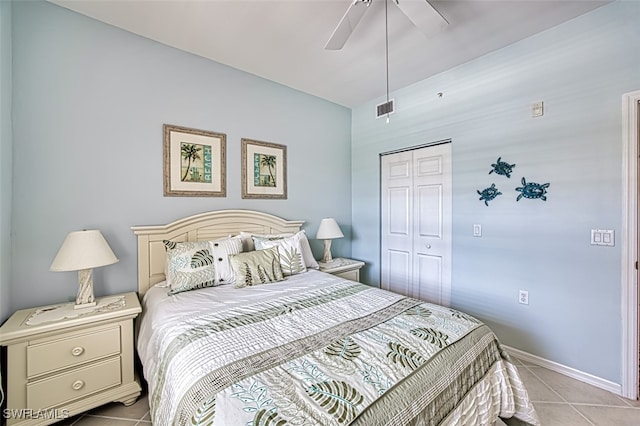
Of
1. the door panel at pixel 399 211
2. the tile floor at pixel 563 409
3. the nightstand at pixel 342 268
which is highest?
the door panel at pixel 399 211

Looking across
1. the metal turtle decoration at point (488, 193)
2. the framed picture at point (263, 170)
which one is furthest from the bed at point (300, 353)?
the metal turtle decoration at point (488, 193)

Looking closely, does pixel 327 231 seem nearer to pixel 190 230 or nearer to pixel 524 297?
pixel 190 230

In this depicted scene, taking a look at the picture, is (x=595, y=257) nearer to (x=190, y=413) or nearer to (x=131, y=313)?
(x=190, y=413)

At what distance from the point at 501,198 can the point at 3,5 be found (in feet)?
12.8

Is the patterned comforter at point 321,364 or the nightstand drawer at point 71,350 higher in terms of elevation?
the patterned comforter at point 321,364

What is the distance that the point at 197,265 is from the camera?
2061 mm

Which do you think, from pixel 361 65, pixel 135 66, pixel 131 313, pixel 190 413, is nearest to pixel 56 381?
pixel 131 313

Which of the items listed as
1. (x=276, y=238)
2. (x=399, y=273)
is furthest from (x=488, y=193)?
(x=276, y=238)

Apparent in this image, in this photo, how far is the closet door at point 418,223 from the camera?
2.92m

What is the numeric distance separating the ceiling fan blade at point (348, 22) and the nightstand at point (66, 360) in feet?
7.45

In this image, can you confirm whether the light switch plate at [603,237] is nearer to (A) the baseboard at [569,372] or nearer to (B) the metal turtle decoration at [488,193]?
(B) the metal turtle decoration at [488,193]

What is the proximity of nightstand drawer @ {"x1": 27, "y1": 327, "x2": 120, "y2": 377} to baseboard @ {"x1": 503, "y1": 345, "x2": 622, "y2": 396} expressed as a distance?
10.5ft

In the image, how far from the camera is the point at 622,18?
1876 millimetres

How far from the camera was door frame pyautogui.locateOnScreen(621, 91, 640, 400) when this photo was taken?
1.84m
